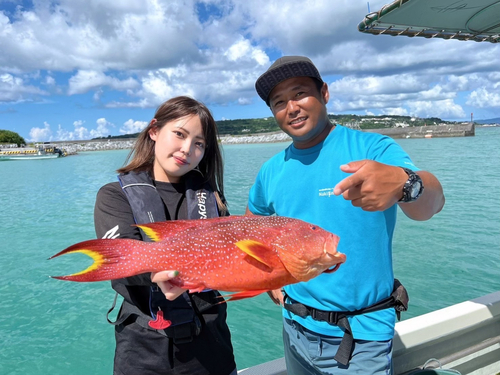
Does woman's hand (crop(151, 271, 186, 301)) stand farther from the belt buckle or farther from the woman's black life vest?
the belt buckle

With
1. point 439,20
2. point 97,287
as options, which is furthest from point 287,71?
point 97,287

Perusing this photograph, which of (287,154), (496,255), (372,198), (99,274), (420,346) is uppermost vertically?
(287,154)

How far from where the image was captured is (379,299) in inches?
84.4

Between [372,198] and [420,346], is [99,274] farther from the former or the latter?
[420,346]

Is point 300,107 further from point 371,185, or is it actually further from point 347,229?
point 371,185

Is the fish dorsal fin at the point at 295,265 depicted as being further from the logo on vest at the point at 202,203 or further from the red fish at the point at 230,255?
the logo on vest at the point at 202,203

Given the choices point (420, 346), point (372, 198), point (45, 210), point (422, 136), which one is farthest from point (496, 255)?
point (422, 136)

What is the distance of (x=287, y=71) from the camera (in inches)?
88.3

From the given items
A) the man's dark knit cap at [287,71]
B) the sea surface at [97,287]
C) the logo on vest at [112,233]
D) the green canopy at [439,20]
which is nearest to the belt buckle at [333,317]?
the logo on vest at [112,233]

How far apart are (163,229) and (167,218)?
630 millimetres

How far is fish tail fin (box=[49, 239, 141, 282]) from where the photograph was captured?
1.44m

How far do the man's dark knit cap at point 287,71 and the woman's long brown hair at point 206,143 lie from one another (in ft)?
1.48

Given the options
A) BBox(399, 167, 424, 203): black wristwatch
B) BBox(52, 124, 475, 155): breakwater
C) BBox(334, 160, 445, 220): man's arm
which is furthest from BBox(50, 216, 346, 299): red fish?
BBox(52, 124, 475, 155): breakwater

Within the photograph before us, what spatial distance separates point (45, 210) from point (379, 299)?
75.5ft
